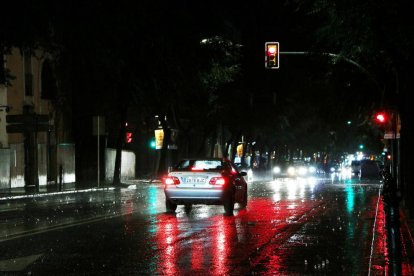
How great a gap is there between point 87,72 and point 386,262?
32.4m

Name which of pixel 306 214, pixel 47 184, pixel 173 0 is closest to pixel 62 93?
pixel 47 184

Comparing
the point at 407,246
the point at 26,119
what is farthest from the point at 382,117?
the point at 407,246

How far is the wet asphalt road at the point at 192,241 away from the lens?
35.0ft

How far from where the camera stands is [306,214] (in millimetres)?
20266

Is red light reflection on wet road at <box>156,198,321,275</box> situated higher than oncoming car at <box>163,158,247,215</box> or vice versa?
oncoming car at <box>163,158,247,215</box>

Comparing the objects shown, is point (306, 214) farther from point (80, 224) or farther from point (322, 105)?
point (322, 105)

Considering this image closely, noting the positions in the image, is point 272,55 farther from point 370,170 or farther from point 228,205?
point 370,170

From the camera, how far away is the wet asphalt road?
10.7 meters

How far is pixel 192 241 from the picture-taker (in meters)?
13.8

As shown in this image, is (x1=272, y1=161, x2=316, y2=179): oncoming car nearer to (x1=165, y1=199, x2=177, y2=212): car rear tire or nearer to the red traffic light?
the red traffic light

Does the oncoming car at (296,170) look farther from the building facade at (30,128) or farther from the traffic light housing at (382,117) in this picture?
the traffic light housing at (382,117)

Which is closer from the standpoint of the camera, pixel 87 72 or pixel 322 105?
pixel 87 72

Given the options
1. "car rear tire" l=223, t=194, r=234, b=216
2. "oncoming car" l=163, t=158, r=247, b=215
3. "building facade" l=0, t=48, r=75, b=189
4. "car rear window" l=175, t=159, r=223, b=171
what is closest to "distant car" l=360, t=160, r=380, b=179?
"building facade" l=0, t=48, r=75, b=189

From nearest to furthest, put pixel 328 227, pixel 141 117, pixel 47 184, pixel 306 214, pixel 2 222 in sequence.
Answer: pixel 328 227, pixel 2 222, pixel 306 214, pixel 47 184, pixel 141 117
